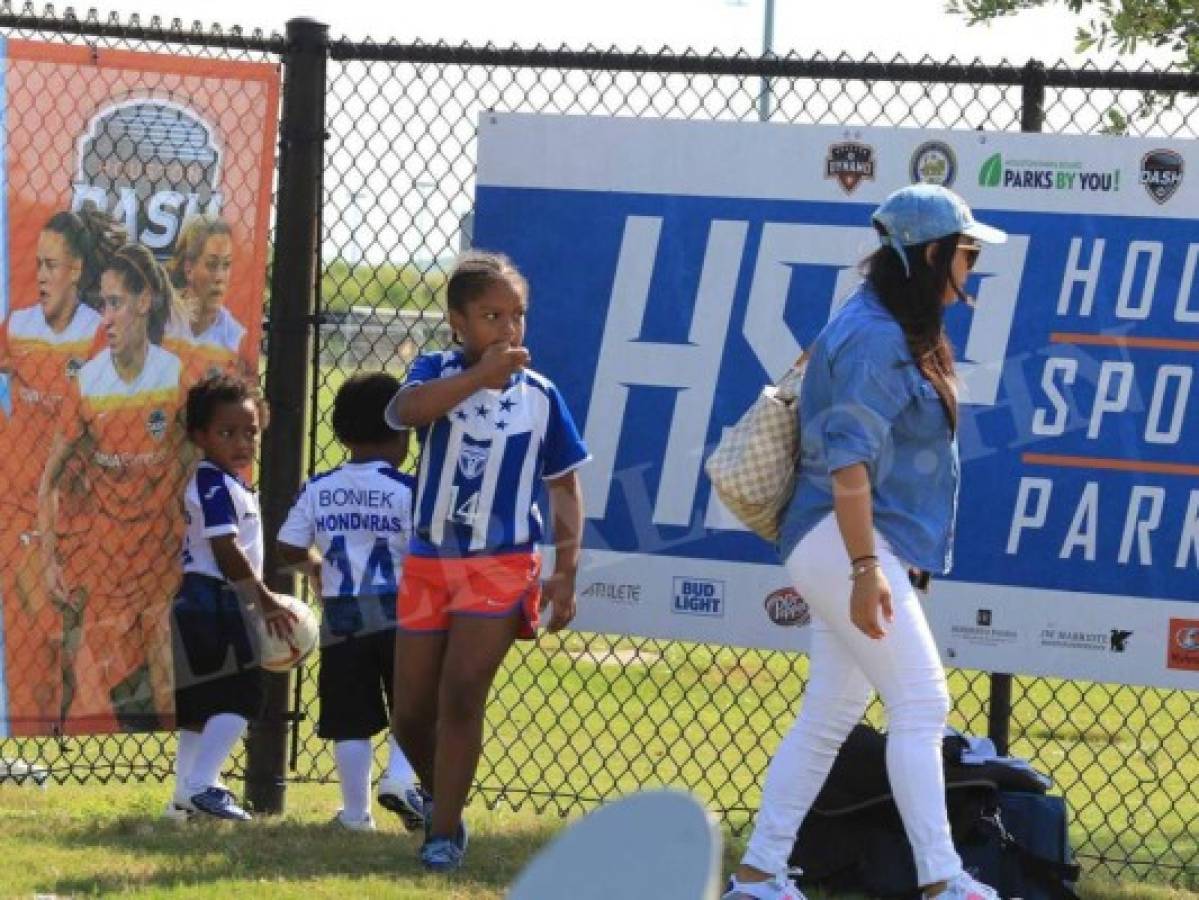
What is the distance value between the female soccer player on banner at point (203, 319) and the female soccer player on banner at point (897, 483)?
2169 mm

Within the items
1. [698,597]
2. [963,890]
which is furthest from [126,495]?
[963,890]

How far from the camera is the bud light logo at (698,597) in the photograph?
647 cm

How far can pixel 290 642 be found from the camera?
6562 mm

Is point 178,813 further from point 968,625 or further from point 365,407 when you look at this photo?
point 968,625

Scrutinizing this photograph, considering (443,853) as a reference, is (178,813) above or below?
below

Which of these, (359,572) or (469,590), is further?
(359,572)

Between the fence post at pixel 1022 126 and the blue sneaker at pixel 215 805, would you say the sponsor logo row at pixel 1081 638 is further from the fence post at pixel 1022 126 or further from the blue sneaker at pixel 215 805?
the blue sneaker at pixel 215 805

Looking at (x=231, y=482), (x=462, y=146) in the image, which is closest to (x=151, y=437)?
(x=231, y=482)

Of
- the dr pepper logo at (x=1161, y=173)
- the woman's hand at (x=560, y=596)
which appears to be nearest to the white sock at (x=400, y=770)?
the woman's hand at (x=560, y=596)

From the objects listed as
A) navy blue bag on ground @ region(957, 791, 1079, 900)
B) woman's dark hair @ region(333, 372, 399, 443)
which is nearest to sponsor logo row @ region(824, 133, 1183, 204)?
woman's dark hair @ region(333, 372, 399, 443)

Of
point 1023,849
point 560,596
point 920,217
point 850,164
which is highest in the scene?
point 850,164

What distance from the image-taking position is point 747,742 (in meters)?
9.26

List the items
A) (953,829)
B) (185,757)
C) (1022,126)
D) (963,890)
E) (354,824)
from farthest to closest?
(185,757)
(354,824)
(1022,126)
(953,829)
(963,890)

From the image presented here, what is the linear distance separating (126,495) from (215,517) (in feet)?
1.32
